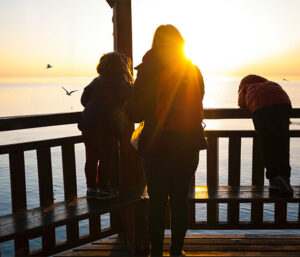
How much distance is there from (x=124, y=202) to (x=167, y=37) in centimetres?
141

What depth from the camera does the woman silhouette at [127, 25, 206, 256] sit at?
2113mm

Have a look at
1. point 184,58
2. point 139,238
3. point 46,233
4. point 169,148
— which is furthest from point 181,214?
point 46,233

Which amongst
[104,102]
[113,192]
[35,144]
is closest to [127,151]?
[113,192]

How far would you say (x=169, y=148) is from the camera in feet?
7.11

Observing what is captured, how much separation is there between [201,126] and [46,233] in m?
1.77

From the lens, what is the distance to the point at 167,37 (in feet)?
6.92

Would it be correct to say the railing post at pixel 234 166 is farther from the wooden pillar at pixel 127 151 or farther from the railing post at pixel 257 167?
the wooden pillar at pixel 127 151

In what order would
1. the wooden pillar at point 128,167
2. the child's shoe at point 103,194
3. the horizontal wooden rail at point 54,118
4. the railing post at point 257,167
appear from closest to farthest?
the horizontal wooden rail at point 54,118, the child's shoe at point 103,194, the wooden pillar at point 128,167, the railing post at point 257,167

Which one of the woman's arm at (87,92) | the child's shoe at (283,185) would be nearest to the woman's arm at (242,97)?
the child's shoe at (283,185)

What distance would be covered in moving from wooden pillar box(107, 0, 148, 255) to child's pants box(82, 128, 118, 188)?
32 cm

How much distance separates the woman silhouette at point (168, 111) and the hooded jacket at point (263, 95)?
32.2 inches

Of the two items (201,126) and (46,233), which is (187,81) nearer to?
(201,126)

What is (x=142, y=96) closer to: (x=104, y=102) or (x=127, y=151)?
(x=104, y=102)

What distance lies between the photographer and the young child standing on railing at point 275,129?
276 centimetres
